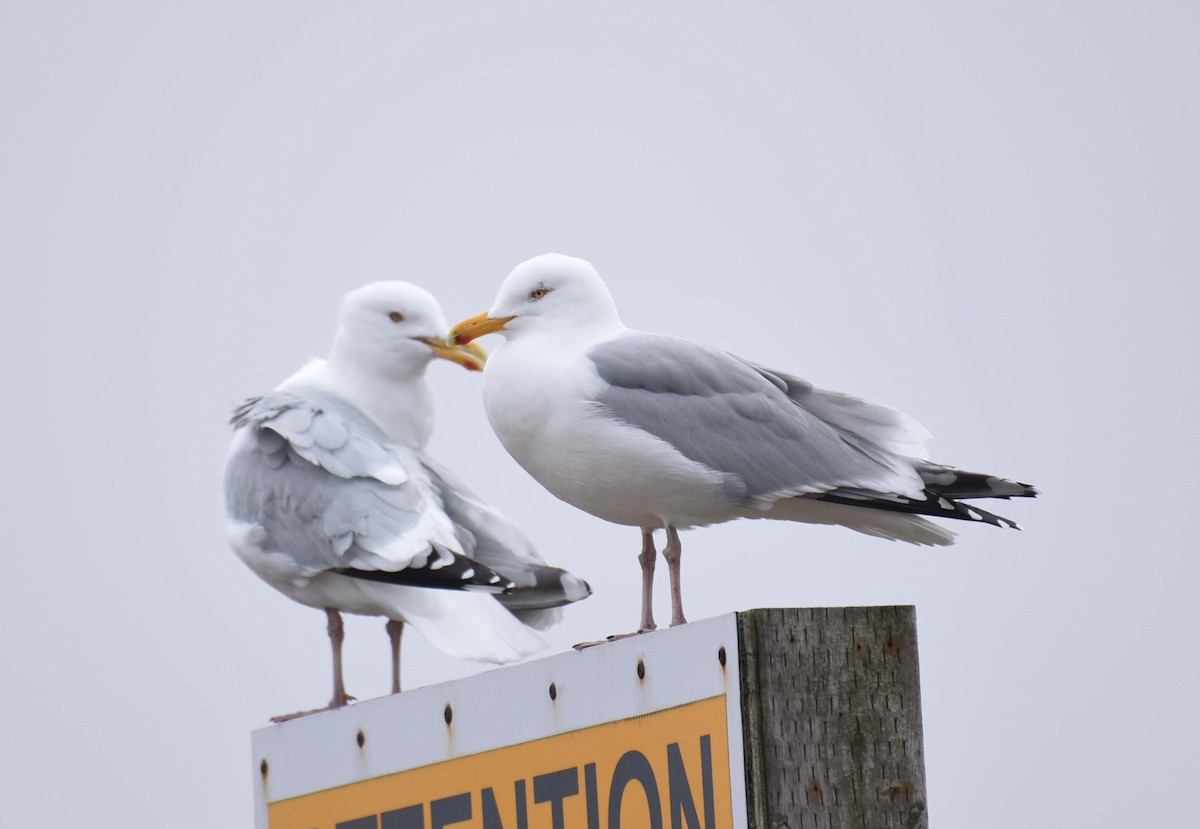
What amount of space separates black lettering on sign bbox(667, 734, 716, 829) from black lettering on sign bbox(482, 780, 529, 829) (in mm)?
453

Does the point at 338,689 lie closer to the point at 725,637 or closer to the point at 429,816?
the point at 429,816

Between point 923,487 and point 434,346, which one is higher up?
point 434,346

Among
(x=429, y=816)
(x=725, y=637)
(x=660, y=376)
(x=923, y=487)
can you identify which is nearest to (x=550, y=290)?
(x=660, y=376)

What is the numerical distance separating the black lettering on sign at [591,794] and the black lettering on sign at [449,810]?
39cm

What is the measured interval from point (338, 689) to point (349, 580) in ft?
1.56

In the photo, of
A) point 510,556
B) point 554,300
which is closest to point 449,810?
point 554,300

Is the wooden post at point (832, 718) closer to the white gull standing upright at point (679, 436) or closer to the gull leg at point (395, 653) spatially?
the white gull standing upright at point (679, 436)

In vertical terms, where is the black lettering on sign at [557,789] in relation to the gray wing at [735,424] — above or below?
below

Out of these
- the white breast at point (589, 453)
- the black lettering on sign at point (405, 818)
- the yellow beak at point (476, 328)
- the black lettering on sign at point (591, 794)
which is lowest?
the black lettering on sign at point (405, 818)

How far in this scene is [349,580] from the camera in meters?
5.86

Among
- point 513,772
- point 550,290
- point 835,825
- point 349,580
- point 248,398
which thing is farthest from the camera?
point 248,398

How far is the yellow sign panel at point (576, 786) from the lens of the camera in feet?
9.62

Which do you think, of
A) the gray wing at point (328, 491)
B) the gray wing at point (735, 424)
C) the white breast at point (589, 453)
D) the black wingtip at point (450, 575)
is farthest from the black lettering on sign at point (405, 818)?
the gray wing at point (328, 491)

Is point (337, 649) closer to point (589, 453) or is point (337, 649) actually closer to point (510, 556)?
point (510, 556)
